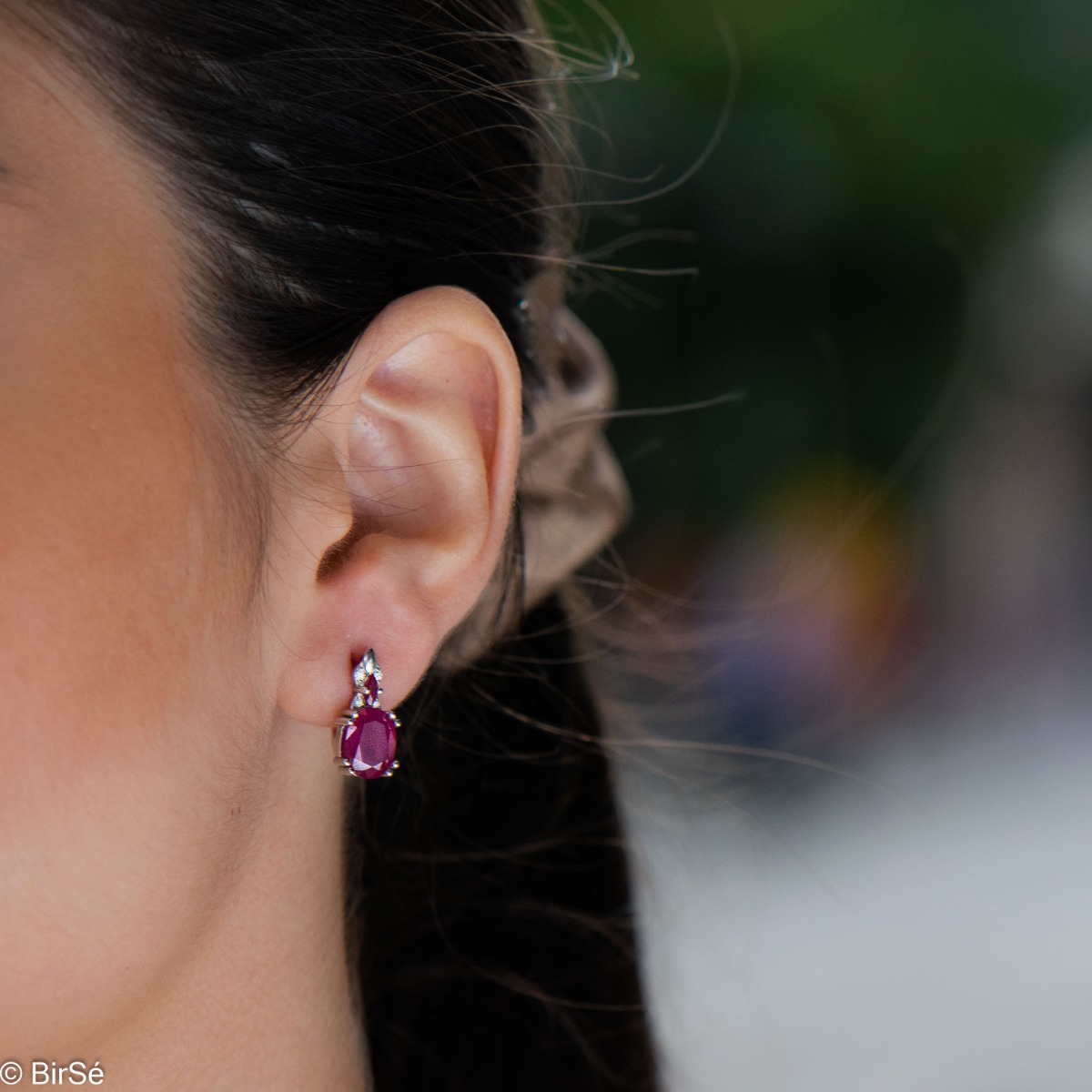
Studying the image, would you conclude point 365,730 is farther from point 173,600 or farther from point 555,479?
point 555,479

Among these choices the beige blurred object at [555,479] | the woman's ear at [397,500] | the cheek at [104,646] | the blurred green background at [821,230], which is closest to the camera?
the cheek at [104,646]

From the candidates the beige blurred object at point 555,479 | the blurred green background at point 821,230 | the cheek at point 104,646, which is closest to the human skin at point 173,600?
the cheek at point 104,646

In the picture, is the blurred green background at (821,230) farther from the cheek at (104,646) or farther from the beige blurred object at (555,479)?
the cheek at (104,646)

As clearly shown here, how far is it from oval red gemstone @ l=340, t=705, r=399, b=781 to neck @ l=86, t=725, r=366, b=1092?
0.05 meters

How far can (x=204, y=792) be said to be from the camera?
25.0 inches

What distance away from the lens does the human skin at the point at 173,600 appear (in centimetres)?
59

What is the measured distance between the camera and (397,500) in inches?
28.6

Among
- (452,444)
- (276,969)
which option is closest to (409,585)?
(452,444)

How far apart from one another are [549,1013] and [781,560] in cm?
134

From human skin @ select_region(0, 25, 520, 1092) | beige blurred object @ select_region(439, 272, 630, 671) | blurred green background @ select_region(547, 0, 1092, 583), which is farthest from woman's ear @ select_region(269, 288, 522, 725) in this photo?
blurred green background @ select_region(547, 0, 1092, 583)

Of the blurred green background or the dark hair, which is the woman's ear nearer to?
the dark hair

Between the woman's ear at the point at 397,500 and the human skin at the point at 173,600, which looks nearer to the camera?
the human skin at the point at 173,600

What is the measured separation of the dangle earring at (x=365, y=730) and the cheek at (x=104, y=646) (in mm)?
66

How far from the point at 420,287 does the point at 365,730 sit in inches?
10.2
